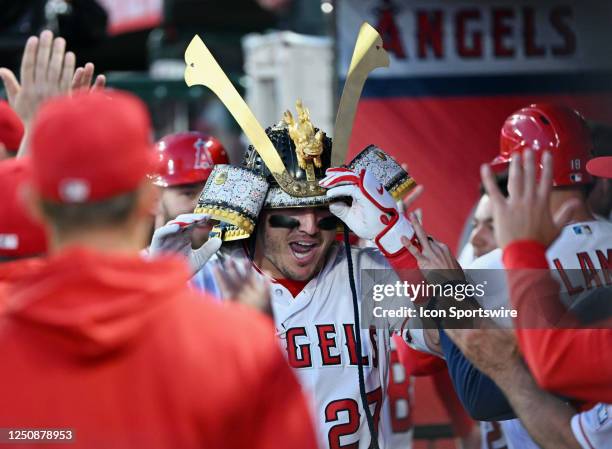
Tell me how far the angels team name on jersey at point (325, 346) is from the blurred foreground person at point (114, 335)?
5.38 ft

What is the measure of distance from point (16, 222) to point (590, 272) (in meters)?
2.25

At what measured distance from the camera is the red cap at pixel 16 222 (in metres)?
2.64

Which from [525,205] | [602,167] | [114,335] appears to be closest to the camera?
[114,335]

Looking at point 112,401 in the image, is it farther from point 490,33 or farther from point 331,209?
point 490,33

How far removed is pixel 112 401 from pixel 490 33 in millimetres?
4785

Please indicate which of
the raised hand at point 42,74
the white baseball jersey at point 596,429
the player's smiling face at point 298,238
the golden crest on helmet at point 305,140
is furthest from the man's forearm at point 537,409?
the raised hand at point 42,74

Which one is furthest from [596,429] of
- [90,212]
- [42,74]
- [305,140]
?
[42,74]

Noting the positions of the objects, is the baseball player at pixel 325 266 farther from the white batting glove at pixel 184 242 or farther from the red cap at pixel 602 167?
the red cap at pixel 602 167

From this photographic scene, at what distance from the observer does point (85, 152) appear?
2.09 metres

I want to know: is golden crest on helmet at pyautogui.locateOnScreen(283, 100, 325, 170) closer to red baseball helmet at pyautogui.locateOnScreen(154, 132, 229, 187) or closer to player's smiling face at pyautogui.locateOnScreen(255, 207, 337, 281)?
player's smiling face at pyautogui.locateOnScreen(255, 207, 337, 281)

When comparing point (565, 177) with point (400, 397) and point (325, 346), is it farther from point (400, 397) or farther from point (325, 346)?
point (400, 397)

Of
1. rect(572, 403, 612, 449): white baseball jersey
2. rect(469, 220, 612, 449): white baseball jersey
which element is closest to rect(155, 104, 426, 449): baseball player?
rect(469, 220, 612, 449): white baseball jersey

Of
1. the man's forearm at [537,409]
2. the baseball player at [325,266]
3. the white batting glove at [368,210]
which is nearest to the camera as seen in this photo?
the man's forearm at [537,409]

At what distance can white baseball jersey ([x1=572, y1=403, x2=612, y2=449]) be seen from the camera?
10.8 feet
